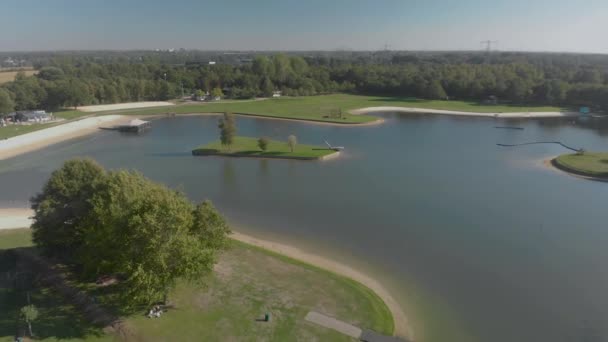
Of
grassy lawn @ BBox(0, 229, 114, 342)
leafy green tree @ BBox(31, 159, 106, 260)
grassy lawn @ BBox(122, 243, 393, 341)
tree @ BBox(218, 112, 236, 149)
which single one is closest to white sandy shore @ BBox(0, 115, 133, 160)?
tree @ BBox(218, 112, 236, 149)

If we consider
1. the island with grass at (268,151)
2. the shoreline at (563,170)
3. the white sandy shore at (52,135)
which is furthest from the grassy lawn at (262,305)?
the white sandy shore at (52,135)

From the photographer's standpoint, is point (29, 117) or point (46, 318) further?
point (29, 117)

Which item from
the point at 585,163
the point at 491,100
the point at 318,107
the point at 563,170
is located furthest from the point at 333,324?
the point at 491,100

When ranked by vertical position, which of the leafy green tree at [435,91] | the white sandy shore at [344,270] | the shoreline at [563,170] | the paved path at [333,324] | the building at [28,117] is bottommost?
the white sandy shore at [344,270]

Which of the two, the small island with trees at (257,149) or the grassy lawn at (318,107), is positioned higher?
the grassy lawn at (318,107)

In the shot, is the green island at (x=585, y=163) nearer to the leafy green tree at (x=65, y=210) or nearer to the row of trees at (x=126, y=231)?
the row of trees at (x=126, y=231)

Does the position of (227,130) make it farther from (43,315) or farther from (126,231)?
(43,315)

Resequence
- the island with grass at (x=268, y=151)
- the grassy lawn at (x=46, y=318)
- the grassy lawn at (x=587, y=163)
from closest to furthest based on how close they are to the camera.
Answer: the grassy lawn at (x=46, y=318) < the grassy lawn at (x=587, y=163) < the island with grass at (x=268, y=151)
